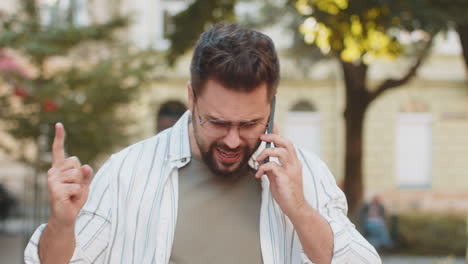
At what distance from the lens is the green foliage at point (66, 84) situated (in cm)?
938

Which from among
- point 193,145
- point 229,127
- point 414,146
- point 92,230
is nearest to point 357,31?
point 193,145

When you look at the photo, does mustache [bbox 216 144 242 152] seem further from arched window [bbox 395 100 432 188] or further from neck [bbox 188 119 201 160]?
arched window [bbox 395 100 432 188]

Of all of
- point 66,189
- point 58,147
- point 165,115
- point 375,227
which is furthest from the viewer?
point 165,115

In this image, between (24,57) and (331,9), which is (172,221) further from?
(24,57)

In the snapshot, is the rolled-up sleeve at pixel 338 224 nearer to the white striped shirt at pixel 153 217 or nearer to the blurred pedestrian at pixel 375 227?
the white striped shirt at pixel 153 217

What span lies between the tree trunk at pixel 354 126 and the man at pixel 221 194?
8372 mm

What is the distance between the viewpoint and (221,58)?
2.19 metres

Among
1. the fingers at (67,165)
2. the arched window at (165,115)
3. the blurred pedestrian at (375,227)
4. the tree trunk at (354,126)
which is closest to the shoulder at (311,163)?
the fingers at (67,165)

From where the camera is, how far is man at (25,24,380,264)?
6.88ft

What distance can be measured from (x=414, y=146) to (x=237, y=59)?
21447 millimetres

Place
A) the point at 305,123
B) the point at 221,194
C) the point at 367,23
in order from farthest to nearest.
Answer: the point at 305,123
the point at 367,23
the point at 221,194

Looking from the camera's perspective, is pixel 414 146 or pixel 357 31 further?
pixel 414 146

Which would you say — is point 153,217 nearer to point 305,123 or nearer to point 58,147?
point 58,147

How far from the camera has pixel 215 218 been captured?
7.36 feet
